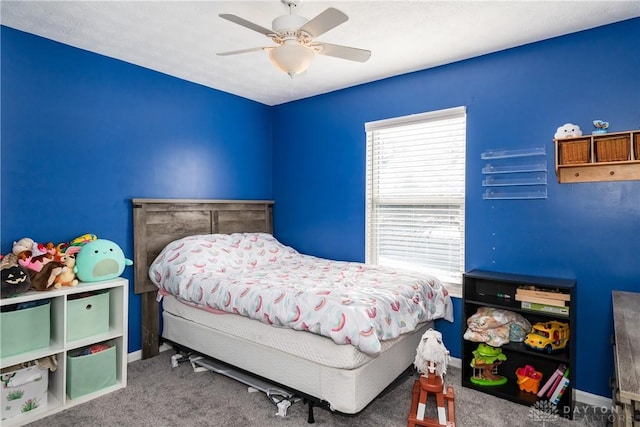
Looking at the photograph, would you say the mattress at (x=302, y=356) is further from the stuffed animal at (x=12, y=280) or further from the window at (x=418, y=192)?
the stuffed animal at (x=12, y=280)

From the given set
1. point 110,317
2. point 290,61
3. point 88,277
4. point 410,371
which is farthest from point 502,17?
point 110,317

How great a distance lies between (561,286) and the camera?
236 centimetres

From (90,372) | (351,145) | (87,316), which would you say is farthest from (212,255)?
(351,145)

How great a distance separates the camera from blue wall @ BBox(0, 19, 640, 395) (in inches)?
97.5

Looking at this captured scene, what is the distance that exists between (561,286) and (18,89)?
3.81 meters

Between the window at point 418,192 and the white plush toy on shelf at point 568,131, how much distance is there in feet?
2.31

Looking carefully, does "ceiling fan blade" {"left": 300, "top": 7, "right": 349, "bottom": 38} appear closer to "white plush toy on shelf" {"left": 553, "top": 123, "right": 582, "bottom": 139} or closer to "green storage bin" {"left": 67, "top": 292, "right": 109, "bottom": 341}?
"white plush toy on shelf" {"left": 553, "top": 123, "right": 582, "bottom": 139}

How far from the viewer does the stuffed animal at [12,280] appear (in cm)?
218

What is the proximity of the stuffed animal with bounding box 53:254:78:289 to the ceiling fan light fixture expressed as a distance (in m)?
1.90

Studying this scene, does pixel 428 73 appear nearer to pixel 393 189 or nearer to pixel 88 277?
pixel 393 189

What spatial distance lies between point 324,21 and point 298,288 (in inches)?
63.1

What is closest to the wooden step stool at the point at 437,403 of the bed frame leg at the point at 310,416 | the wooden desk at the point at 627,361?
the bed frame leg at the point at 310,416

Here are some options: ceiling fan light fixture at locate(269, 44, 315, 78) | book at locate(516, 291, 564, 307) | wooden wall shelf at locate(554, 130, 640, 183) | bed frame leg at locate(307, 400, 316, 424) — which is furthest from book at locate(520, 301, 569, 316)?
ceiling fan light fixture at locate(269, 44, 315, 78)

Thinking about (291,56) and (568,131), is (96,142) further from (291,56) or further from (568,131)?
(568,131)
